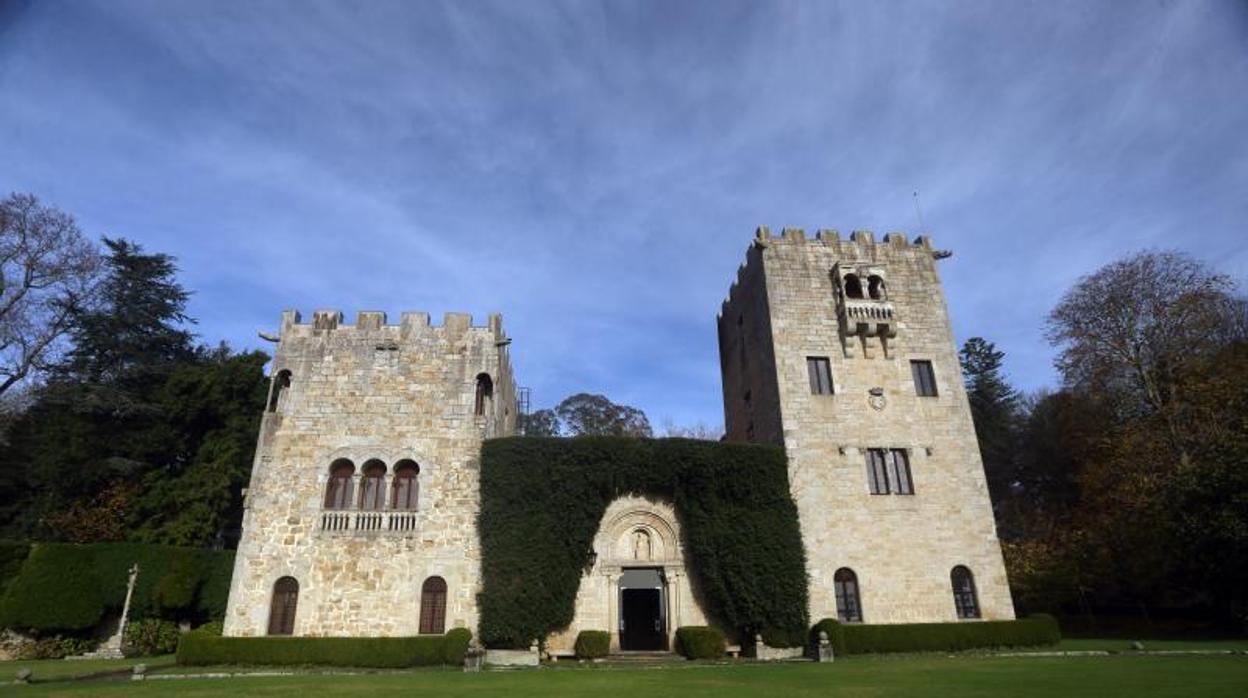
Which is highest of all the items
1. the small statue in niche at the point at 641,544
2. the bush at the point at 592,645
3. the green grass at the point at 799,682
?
the small statue in niche at the point at 641,544

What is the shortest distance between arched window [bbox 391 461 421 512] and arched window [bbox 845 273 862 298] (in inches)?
676

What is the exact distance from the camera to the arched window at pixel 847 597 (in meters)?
20.2

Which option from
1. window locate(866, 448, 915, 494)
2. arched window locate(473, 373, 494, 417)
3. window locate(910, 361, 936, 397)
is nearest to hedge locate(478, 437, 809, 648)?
arched window locate(473, 373, 494, 417)

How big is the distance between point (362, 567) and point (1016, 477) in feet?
127

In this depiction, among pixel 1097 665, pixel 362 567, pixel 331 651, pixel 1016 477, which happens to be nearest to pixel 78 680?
pixel 331 651

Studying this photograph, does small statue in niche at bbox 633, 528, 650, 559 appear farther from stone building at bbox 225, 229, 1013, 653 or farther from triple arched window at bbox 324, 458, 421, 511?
triple arched window at bbox 324, 458, 421, 511

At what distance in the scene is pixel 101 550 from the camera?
2144cm

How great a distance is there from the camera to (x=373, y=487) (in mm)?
20734

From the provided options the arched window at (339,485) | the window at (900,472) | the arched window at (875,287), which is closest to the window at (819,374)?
the window at (900,472)

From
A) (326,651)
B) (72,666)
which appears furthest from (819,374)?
(72,666)

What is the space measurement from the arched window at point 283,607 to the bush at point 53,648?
7.37 meters

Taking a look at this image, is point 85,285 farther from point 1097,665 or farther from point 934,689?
point 1097,665

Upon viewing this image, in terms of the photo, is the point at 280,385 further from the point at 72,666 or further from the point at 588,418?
the point at 588,418

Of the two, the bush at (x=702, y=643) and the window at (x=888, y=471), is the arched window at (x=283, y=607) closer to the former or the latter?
the bush at (x=702, y=643)
